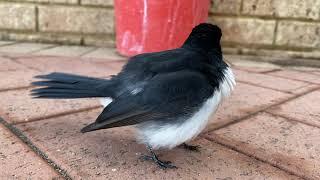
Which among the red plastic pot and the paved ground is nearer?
the paved ground

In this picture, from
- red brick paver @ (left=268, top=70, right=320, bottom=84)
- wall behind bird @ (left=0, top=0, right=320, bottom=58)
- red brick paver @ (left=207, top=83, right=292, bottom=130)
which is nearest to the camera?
red brick paver @ (left=207, top=83, right=292, bottom=130)

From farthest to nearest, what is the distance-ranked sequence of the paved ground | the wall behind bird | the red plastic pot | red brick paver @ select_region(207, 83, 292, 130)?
the wall behind bird, the red plastic pot, red brick paver @ select_region(207, 83, 292, 130), the paved ground

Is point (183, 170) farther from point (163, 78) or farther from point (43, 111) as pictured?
point (43, 111)

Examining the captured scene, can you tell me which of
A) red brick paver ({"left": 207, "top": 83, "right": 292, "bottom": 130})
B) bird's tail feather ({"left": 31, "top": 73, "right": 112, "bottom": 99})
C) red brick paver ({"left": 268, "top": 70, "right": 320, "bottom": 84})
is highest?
bird's tail feather ({"left": 31, "top": 73, "right": 112, "bottom": 99})

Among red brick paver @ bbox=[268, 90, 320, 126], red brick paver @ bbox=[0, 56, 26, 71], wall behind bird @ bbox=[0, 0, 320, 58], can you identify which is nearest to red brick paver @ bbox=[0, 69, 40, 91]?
red brick paver @ bbox=[0, 56, 26, 71]

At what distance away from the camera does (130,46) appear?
405 cm

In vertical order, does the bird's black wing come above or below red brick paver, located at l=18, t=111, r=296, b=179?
above

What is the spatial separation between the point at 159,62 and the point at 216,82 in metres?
0.28

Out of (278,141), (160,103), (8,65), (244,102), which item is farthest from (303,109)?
(8,65)

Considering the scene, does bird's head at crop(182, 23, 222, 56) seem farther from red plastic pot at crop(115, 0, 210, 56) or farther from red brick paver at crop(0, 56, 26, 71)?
red plastic pot at crop(115, 0, 210, 56)

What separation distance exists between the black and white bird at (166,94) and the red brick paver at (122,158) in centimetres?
9

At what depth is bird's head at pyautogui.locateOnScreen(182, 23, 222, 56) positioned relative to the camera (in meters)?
1.79

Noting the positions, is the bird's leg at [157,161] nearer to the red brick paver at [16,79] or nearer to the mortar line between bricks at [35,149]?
the mortar line between bricks at [35,149]

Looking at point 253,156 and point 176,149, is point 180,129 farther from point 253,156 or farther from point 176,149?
point 253,156
